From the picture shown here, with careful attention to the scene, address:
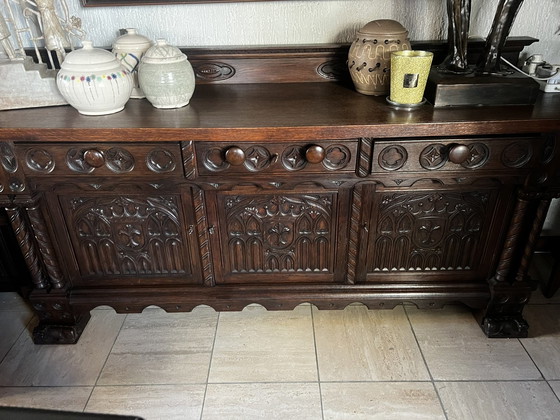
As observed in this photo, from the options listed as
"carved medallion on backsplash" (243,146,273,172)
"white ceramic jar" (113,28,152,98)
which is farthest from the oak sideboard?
"white ceramic jar" (113,28,152,98)

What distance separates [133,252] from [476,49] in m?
1.33

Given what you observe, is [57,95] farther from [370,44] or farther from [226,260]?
[370,44]

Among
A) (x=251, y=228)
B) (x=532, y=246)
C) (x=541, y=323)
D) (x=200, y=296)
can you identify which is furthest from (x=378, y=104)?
(x=541, y=323)

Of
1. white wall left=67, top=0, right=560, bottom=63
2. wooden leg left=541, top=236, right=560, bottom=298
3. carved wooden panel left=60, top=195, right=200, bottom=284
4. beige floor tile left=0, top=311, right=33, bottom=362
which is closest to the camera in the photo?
carved wooden panel left=60, top=195, right=200, bottom=284

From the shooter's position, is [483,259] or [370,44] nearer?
[370,44]

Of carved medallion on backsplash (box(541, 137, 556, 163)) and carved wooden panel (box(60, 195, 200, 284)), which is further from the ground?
carved medallion on backsplash (box(541, 137, 556, 163))

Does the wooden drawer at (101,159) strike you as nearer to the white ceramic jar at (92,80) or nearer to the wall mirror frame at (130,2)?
the white ceramic jar at (92,80)

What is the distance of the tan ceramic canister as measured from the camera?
1.27 m

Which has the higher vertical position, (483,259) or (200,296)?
(483,259)

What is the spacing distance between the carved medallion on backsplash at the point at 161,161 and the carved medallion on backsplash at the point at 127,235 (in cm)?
13

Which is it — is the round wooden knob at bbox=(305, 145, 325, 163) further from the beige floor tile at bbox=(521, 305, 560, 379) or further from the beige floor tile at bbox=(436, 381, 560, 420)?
the beige floor tile at bbox=(521, 305, 560, 379)

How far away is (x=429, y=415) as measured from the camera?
1.28m

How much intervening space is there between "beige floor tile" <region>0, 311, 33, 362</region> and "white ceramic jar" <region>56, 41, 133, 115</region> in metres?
0.93

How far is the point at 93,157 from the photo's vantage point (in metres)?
1.17
